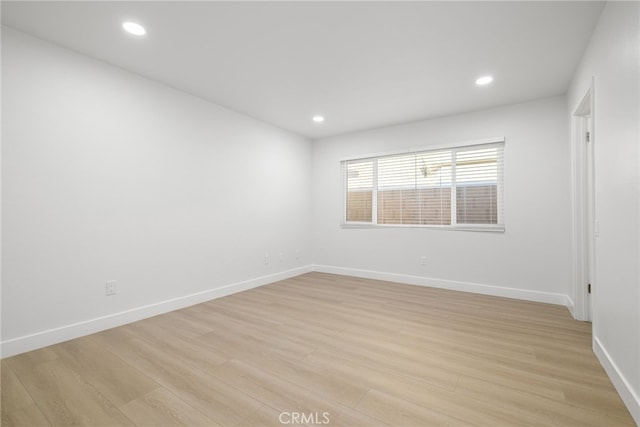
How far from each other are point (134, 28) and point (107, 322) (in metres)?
2.59

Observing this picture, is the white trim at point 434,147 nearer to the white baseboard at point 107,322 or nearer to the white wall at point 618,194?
the white wall at point 618,194

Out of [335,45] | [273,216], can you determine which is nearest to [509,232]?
[335,45]

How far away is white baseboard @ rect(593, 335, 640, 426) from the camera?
59.2 inches

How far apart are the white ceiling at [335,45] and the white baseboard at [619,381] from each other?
94.6 inches

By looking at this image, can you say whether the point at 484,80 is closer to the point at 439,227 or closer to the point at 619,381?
the point at 439,227

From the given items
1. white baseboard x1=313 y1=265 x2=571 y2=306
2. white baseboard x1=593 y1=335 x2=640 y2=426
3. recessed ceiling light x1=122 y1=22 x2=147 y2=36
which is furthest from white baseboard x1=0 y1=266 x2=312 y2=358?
white baseboard x1=593 y1=335 x2=640 y2=426

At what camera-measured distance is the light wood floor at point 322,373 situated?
156cm

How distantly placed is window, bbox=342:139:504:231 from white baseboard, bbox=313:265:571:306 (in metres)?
0.81

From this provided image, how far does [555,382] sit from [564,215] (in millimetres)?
2442

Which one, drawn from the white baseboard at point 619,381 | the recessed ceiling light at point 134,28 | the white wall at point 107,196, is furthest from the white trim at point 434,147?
→ the recessed ceiling light at point 134,28

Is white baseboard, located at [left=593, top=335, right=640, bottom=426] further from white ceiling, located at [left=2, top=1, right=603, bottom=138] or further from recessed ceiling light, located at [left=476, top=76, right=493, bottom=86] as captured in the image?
recessed ceiling light, located at [left=476, top=76, right=493, bottom=86]

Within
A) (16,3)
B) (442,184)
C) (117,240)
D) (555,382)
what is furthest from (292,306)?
(16,3)

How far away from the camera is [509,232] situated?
149 inches

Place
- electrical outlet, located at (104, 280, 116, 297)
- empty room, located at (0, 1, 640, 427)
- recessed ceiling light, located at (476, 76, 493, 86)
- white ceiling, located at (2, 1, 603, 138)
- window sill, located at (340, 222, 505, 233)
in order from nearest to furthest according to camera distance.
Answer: empty room, located at (0, 1, 640, 427), white ceiling, located at (2, 1, 603, 138), electrical outlet, located at (104, 280, 116, 297), recessed ceiling light, located at (476, 76, 493, 86), window sill, located at (340, 222, 505, 233)
